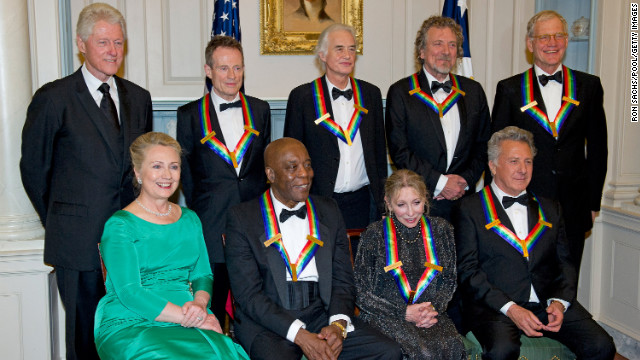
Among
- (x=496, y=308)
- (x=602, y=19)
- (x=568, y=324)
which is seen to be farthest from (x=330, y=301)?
(x=602, y=19)

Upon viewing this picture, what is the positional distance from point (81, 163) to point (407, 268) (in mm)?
1678

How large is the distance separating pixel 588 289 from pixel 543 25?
199 centimetres

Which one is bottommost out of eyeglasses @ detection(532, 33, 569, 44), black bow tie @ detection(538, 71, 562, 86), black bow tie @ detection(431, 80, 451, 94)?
black bow tie @ detection(431, 80, 451, 94)

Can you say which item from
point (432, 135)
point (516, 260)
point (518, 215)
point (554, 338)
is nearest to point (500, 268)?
point (516, 260)

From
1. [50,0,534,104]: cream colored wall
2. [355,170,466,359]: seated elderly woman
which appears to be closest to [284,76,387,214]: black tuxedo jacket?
[355,170,466,359]: seated elderly woman

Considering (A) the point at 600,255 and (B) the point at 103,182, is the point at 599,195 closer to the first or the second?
(A) the point at 600,255

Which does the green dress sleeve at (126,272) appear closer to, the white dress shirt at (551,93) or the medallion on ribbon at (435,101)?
the medallion on ribbon at (435,101)

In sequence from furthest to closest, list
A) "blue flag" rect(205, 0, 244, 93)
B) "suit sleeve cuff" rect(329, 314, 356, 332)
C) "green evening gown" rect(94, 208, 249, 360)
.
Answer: "blue flag" rect(205, 0, 244, 93) → "suit sleeve cuff" rect(329, 314, 356, 332) → "green evening gown" rect(94, 208, 249, 360)

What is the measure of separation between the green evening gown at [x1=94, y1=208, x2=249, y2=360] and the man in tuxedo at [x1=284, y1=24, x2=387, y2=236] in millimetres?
1022

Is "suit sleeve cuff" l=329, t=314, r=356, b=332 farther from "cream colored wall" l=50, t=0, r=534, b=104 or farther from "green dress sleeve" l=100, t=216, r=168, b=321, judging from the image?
"cream colored wall" l=50, t=0, r=534, b=104

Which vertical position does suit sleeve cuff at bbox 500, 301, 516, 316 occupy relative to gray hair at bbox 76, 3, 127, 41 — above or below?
below

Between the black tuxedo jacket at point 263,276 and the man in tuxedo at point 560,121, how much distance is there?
1460mm

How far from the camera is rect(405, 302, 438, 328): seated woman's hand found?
305cm

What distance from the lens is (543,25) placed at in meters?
3.78
